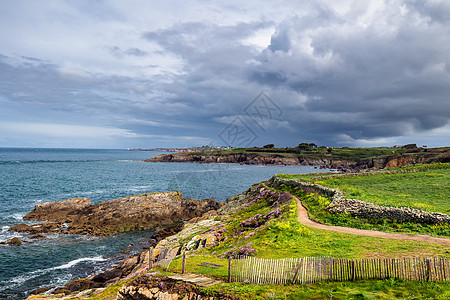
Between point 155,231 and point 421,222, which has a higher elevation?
point 421,222

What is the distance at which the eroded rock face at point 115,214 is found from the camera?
52.5 m

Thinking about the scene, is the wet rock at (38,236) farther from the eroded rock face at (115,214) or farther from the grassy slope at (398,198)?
the grassy slope at (398,198)

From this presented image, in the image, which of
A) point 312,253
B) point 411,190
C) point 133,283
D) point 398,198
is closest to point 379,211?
point 398,198

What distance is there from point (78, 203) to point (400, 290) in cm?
6700

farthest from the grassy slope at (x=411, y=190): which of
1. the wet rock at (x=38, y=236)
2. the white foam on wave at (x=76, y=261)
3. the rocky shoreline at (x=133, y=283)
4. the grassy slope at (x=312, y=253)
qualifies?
the wet rock at (x=38, y=236)

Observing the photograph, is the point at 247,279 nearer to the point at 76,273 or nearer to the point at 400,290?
the point at 400,290

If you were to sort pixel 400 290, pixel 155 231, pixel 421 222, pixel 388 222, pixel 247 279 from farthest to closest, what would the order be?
pixel 155 231 < pixel 388 222 < pixel 421 222 < pixel 247 279 < pixel 400 290

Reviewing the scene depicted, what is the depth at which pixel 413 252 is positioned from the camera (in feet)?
58.1

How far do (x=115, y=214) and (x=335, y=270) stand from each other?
53.2m

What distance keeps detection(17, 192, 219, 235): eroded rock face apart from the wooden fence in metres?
43.2

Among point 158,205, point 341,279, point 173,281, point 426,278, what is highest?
point 426,278

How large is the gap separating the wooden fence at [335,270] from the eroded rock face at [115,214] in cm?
4319

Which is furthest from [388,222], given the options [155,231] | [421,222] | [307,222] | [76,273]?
[155,231]

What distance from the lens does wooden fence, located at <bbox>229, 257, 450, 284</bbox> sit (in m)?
13.7
